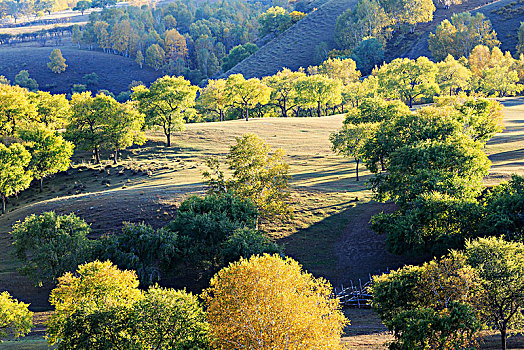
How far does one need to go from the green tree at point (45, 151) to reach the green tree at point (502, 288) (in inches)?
2705

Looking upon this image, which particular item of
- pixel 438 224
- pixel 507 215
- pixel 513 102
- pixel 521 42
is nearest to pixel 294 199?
pixel 438 224

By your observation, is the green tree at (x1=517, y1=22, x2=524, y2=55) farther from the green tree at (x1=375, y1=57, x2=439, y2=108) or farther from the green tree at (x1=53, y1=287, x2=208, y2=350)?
the green tree at (x1=53, y1=287, x2=208, y2=350)

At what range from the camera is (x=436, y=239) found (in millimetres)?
44344

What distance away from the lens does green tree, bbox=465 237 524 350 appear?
28344 mm

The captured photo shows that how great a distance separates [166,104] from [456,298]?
75287 millimetres

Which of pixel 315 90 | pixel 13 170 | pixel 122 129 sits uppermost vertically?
pixel 315 90

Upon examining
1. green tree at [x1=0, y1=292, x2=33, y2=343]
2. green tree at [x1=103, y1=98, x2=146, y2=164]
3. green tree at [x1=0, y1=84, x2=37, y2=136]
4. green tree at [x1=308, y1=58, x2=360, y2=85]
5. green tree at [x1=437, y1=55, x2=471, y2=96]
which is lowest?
green tree at [x1=0, y1=292, x2=33, y2=343]

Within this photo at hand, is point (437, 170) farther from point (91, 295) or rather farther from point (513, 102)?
point (513, 102)

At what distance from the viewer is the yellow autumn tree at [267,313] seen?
26.7 metres

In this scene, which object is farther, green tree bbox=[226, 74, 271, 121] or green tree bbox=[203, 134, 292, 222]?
green tree bbox=[226, 74, 271, 121]

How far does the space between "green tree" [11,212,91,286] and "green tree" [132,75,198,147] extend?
148 ft

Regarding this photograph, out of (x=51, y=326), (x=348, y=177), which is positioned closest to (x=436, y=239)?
(x=348, y=177)

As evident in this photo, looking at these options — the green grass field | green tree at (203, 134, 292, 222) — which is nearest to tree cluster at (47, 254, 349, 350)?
the green grass field

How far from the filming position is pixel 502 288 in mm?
28391
